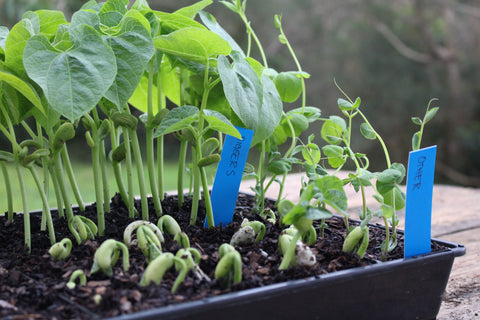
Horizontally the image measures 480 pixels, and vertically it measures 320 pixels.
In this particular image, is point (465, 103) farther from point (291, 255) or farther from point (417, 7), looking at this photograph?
point (291, 255)

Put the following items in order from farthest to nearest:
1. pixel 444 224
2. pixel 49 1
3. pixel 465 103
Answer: pixel 465 103 → pixel 49 1 → pixel 444 224

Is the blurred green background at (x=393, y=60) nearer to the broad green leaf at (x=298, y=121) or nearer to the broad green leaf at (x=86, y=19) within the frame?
the broad green leaf at (x=298, y=121)

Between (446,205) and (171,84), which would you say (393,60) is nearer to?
(446,205)

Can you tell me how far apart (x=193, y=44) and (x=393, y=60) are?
17.4ft

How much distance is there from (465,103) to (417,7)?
4.10 feet

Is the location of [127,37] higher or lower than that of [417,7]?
lower

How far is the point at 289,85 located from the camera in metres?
0.84

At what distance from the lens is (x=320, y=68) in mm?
5746

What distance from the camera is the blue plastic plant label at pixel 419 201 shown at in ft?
2.02

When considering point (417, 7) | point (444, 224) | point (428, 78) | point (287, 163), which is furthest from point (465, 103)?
point (287, 163)

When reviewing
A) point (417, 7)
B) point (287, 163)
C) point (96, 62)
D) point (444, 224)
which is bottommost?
point (444, 224)

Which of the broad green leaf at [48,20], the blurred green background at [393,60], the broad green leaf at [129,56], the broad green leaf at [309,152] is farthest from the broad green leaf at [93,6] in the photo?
the blurred green background at [393,60]

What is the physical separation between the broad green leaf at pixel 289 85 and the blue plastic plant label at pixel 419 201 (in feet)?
0.92

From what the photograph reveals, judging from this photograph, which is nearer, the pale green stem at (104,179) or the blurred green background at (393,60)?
the pale green stem at (104,179)
